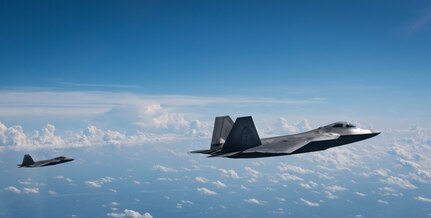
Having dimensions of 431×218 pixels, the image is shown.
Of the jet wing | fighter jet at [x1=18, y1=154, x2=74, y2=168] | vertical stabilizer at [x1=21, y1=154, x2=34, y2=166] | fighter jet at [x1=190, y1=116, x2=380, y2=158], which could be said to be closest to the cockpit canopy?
fighter jet at [x1=190, y1=116, x2=380, y2=158]

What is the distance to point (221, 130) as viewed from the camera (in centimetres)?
3234

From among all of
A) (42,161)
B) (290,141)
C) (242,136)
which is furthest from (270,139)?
(42,161)

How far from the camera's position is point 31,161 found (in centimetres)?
6309

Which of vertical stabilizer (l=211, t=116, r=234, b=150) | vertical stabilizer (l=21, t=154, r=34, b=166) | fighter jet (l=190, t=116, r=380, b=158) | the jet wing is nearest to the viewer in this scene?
fighter jet (l=190, t=116, r=380, b=158)

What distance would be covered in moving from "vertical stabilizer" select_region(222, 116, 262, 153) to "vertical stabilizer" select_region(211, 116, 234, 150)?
7.38m

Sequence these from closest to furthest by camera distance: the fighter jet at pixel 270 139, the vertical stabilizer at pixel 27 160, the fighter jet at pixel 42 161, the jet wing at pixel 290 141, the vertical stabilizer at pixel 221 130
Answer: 1. the fighter jet at pixel 270 139
2. the jet wing at pixel 290 141
3. the vertical stabilizer at pixel 221 130
4. the fighter jet at pixel 42 161
5. the vertical stabilizer at pixel 27 160

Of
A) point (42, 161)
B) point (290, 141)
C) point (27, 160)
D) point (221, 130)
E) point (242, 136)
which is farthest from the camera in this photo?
point (27, 160)

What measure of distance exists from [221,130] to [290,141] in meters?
8.58

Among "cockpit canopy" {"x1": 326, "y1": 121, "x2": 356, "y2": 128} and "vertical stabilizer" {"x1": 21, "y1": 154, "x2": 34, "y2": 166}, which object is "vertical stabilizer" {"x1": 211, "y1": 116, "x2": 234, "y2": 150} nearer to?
"cockpit canopy" {"x1": 326, "y1": 121, "x2": 356, "y2": 128}

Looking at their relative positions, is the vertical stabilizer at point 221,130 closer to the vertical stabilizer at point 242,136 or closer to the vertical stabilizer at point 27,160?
the vertical stabilizer at point 242,136

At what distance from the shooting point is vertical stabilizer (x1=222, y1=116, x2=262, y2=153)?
23562mm

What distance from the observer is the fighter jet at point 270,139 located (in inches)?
925

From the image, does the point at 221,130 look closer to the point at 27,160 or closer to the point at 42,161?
the point at 42,161

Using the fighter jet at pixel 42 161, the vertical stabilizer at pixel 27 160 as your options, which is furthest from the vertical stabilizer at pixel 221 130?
the vertical stabilizer at pixel 27 160
